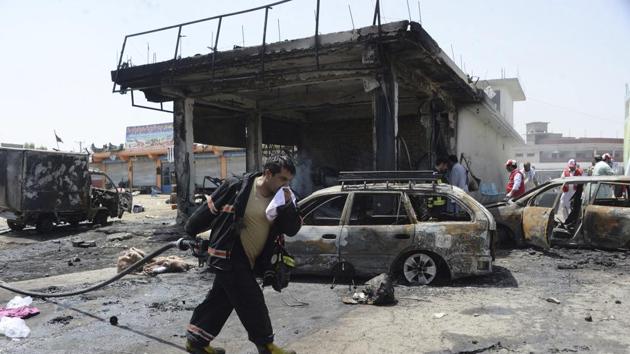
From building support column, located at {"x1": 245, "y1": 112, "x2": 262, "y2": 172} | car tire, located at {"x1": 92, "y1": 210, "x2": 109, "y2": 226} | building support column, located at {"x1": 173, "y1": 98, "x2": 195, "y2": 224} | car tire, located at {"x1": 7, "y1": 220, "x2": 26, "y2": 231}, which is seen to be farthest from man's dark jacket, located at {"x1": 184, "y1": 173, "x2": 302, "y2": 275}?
car tire, located at {"x1": 92, "y1": 210, "x2": 109, "y2": 226}

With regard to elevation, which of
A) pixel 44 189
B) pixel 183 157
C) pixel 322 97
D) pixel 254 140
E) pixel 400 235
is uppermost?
pixel 322 97

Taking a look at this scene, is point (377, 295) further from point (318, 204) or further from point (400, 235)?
point (318, 204)

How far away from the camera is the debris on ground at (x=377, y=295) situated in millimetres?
5348

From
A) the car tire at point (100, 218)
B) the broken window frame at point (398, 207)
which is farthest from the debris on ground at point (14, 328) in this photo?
the car tire at point (100, 218)

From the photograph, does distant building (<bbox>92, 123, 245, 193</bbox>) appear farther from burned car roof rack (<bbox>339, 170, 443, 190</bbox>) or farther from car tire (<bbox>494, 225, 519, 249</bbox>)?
burned car roof rack (<bbox>339, 170, 443, 190</bbox>)

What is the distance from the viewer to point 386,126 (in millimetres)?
9438

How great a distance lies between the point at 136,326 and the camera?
4715 millimetres

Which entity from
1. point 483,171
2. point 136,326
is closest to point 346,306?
point 136,326

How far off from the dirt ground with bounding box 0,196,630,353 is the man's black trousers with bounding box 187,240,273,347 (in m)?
0.57

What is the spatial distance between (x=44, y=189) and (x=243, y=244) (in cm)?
1178

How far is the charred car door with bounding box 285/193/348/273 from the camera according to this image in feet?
21.2

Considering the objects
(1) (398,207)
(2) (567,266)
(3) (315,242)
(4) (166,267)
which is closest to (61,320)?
(4) (166,267)

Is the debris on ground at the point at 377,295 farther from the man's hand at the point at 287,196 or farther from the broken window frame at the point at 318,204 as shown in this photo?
the man's hand at the point at 287,196

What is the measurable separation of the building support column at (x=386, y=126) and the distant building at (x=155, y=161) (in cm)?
2498
